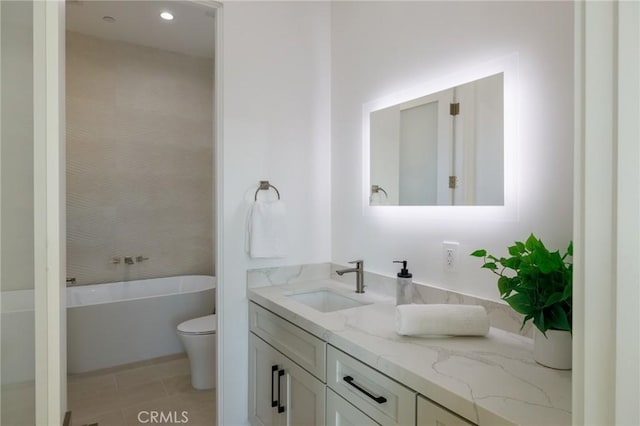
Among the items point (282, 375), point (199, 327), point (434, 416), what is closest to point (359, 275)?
point (282, 375)

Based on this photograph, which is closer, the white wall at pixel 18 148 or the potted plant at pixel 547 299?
the white wall at pixel 18 148

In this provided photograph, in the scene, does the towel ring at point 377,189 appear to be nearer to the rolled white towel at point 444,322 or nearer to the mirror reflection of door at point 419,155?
the mirror reflection of door at point 419,155

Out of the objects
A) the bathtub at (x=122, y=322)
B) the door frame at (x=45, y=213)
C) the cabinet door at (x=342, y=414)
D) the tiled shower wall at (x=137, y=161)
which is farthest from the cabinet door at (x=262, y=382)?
the tiled shower wall at (x=137, y=161)

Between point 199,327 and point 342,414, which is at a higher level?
point 342,414

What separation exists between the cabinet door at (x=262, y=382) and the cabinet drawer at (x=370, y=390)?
459 mm

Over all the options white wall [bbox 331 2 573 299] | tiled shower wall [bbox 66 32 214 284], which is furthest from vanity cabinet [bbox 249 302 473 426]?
tiled shower wall [bbox 66 32 214 284]

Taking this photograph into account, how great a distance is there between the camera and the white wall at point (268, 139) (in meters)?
1.92

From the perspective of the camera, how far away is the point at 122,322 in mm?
2896

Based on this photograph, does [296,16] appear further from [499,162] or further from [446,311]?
[446,311]

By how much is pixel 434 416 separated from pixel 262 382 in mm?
1119

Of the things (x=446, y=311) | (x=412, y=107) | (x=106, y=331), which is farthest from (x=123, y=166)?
(x=446, y=311)

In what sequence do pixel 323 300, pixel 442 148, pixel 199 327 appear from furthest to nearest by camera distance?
1. pixel 199 327
2. pixel 323 300
3. pixel 442 148

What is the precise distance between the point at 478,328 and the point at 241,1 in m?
1.95

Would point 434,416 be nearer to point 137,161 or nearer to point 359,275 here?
point 359,275
